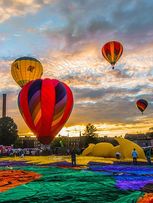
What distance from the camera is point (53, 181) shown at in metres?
16.4

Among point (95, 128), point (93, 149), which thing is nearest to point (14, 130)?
point (95, 128)

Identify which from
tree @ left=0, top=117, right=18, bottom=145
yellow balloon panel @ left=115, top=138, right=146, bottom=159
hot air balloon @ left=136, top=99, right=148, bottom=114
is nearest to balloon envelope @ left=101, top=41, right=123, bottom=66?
yellow balloon panel @ left=115, top=138, right=146, bottom=159

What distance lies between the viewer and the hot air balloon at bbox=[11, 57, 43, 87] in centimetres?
3388

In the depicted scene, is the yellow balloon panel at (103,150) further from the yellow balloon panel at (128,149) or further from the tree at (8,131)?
the tree at (8,131)

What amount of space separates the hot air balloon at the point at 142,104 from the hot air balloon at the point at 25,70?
1745 centimetres

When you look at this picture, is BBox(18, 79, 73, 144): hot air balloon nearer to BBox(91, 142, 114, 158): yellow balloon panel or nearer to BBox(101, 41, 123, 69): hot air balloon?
BBox(101, 41, 123, 69): hot air balloon

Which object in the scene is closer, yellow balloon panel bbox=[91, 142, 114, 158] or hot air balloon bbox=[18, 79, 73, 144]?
hot air balloon bbox=[18, 79, 73, 144]

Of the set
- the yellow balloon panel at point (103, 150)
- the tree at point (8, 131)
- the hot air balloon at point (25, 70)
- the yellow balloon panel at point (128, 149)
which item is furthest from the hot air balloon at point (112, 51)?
the tree at point (8, 131)

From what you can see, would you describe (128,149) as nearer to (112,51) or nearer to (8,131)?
(112,51)

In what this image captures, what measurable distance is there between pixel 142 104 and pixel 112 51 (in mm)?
13513

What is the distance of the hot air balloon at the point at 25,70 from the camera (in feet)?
111

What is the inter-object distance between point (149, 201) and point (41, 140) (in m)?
17.0

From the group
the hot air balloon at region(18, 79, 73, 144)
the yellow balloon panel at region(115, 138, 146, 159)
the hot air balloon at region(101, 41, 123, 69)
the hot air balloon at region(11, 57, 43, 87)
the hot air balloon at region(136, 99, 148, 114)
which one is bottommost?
the yellow balloon panel at region(115, 138, 146, 159)

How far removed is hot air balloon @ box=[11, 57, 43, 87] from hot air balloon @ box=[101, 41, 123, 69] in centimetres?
745
